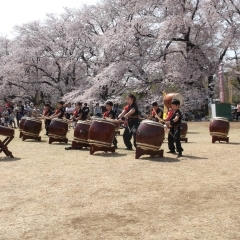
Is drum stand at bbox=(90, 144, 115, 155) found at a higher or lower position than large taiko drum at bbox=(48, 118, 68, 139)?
lower

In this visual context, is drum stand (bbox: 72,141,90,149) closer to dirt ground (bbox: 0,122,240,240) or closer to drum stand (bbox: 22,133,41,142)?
dirt ground (bbox: 0,122,240,240)

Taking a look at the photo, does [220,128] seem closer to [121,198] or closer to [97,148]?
[97,148]

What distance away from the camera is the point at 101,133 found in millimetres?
9617

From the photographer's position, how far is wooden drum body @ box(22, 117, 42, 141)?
13.8 m

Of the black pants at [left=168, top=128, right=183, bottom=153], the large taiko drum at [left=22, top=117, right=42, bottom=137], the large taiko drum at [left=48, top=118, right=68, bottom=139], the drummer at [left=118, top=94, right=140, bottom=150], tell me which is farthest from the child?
the large taiko drum at [left=22, top=117, right=42, bottom=137]

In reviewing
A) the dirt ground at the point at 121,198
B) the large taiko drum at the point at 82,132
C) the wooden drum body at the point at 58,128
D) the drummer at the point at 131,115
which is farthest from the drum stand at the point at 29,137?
the dirt ground at the point at 121,198

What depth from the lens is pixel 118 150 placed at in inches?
426

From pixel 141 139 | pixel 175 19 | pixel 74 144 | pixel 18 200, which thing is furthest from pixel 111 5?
pixel 18 200

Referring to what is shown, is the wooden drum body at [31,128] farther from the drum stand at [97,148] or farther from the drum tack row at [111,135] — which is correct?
the drum stand at [97,148]

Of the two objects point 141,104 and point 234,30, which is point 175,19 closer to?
point 234,30

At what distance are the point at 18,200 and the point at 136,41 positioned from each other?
2216cm

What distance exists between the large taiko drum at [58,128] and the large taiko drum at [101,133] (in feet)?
10.6

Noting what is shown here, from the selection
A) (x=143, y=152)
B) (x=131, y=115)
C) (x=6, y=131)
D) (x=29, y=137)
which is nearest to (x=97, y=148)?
(x=131, y=115)

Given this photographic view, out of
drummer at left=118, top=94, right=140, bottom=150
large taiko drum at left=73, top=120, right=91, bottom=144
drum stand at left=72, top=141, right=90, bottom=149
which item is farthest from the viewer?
drum stand at left=72, top=141, right=90, bottom=149
